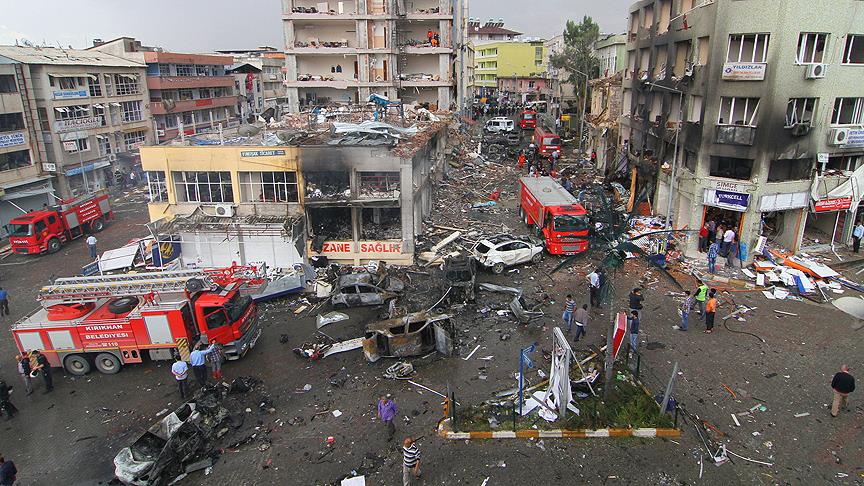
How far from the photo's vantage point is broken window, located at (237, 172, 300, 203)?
2228cm

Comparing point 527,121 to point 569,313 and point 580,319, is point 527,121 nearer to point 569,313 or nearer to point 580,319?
point 569,313

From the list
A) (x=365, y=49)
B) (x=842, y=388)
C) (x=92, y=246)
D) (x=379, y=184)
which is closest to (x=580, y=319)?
(x=842, y=388)

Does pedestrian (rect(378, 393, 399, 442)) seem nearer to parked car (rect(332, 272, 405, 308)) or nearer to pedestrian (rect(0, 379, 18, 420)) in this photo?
parked car (rect(332, 272, 405, 308))

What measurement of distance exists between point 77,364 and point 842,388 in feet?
66.9

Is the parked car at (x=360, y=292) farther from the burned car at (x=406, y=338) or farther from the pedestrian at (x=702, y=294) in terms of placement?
the pedestrian at (x=702, y=294)

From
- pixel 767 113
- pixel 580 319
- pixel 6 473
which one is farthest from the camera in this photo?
pixel 767 113

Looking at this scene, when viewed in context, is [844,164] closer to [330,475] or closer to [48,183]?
[330,475]

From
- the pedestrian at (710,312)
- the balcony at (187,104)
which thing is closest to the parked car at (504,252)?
the pedestrian at (710,312)

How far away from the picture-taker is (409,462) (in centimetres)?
1055

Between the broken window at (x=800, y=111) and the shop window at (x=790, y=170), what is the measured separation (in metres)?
1.55

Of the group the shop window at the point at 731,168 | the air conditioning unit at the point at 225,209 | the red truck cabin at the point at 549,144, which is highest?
the shop window at the point at 731,168

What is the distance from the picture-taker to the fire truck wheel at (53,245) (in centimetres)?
2703

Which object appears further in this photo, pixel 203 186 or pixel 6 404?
pixel 203 186

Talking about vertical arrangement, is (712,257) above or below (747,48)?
below
